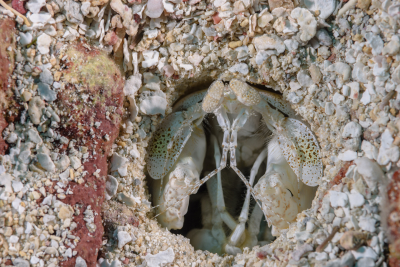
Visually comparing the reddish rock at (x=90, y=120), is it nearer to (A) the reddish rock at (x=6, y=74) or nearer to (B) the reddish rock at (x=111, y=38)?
(B) the reddish rock at (x=111, y=38)

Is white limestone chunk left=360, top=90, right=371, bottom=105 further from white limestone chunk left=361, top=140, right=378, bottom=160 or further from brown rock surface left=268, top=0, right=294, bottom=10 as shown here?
brown rock surface left=268, top=0, right=294, bottom=10

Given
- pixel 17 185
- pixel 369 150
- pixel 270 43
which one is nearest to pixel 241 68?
pixel 270 43

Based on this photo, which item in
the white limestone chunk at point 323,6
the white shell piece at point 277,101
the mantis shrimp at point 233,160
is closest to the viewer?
the white limestone chunk at point 323,6

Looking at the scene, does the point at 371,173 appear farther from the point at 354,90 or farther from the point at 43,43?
the point at 43,43

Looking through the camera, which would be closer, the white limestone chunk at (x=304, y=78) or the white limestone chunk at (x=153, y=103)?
the white limestone chunk at (x=304, y=78)

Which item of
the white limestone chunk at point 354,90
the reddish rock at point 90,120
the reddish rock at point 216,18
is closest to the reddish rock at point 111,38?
the reddish rock at point 90,120

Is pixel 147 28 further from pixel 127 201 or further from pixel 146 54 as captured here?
pixel 127 201
